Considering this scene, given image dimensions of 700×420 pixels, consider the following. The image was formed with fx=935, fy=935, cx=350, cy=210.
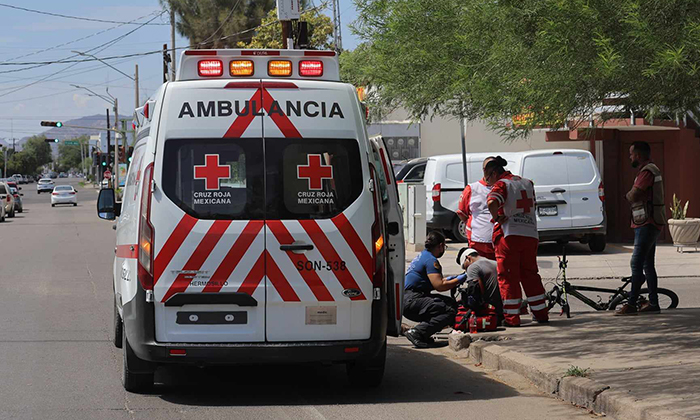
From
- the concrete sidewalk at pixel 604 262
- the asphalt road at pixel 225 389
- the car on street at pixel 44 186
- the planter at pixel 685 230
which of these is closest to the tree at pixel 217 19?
the concrete sidewalk at pixel 604 262

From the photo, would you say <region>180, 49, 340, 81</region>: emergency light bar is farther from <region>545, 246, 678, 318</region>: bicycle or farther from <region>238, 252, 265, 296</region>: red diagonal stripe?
<region>545, 246, 678, 318</region>: bicycle

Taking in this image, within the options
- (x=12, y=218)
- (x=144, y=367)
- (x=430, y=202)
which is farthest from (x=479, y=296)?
(x=12, y=218)

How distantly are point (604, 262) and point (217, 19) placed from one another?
3396cm

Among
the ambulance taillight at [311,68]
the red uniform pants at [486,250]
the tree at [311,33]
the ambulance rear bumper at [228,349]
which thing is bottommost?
the ambulance rear bumper at [228,349]

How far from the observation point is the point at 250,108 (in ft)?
22.9

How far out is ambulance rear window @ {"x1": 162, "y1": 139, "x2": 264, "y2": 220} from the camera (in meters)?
6.79

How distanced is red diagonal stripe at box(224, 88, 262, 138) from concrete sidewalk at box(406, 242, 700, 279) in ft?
31.6

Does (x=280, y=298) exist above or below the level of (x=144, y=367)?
above

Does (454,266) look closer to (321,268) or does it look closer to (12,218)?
(321,268)

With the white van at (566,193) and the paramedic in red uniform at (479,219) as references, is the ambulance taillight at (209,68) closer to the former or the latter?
the paramedic in red uniform at (479,219)

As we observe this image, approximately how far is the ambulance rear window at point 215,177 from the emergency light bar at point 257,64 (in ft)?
2.26

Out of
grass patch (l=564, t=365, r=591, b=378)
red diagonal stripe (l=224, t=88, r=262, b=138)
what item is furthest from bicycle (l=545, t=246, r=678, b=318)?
red diagonal stripe (l=224, t=88, r=262, b=138)

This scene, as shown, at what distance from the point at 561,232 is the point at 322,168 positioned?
1234 cm

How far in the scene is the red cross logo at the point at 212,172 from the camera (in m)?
6.83
